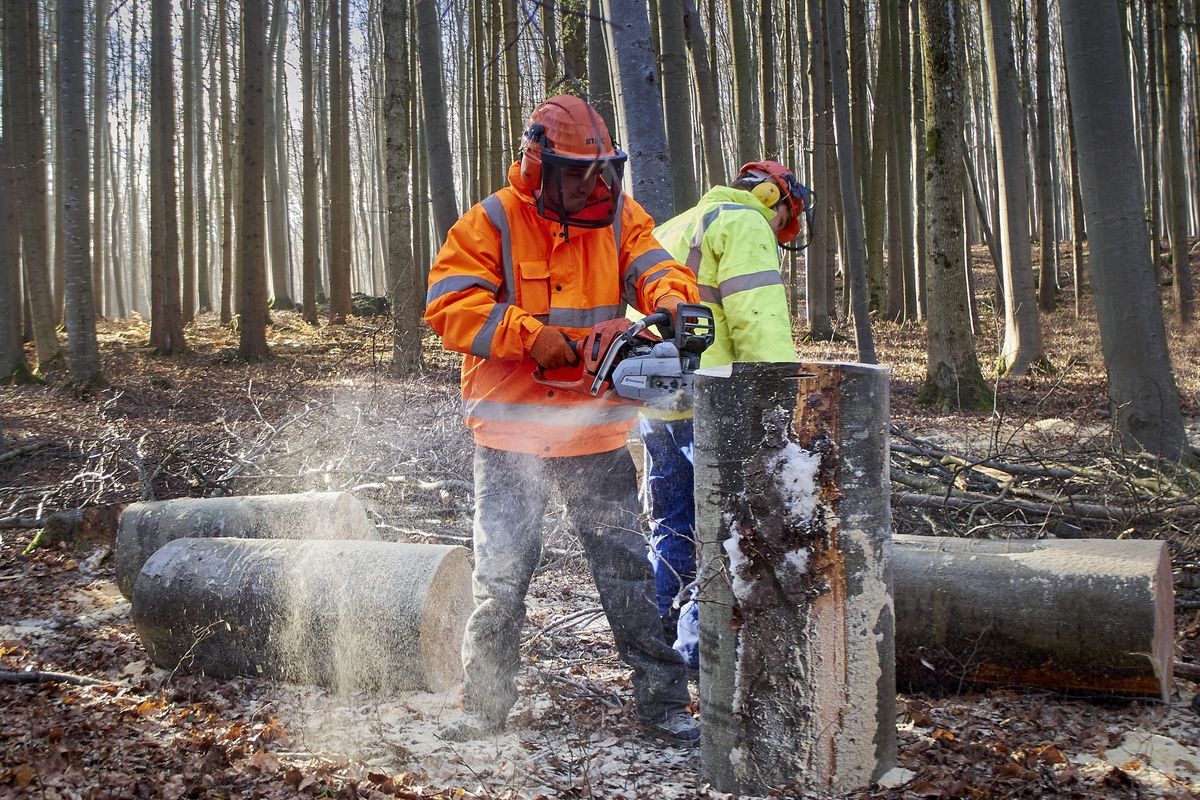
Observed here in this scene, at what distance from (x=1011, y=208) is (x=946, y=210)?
1.95 m

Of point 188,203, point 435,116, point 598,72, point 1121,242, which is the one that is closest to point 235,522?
point 1121,242

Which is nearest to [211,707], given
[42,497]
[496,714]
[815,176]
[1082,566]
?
[496,714]

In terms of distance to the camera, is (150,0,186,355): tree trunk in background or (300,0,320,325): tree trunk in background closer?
(150,0,186,355): tree trunk in background

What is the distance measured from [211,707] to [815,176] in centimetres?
1325

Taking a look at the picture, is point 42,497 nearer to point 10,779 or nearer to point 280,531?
point 280,531

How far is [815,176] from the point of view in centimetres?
1473

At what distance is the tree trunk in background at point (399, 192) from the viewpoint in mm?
11719

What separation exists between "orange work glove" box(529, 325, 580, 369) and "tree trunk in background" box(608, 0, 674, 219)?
9.39 ft

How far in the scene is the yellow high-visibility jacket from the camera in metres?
3.34

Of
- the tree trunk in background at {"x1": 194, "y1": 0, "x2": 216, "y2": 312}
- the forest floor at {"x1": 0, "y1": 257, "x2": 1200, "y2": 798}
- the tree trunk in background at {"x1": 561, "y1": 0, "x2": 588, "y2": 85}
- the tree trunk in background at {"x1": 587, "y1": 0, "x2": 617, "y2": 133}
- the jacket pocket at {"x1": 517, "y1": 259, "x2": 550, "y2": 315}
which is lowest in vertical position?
the forest floor at {"x1": 0, "y1": 257, "x2": 1200, "y2": 798}

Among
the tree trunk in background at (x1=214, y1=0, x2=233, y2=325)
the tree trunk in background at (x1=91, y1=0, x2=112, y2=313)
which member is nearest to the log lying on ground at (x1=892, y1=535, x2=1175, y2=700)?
the tree trunk in background at (x1=214, y1=0, x2=233, y2=325)

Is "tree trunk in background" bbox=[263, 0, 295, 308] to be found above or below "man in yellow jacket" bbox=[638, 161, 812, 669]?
above

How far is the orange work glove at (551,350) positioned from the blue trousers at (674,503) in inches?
31.6

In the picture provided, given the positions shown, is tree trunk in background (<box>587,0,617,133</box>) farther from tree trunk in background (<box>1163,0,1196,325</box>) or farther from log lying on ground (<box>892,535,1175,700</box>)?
tree trunk in background (<box>1163,0,1196,325</box>)
